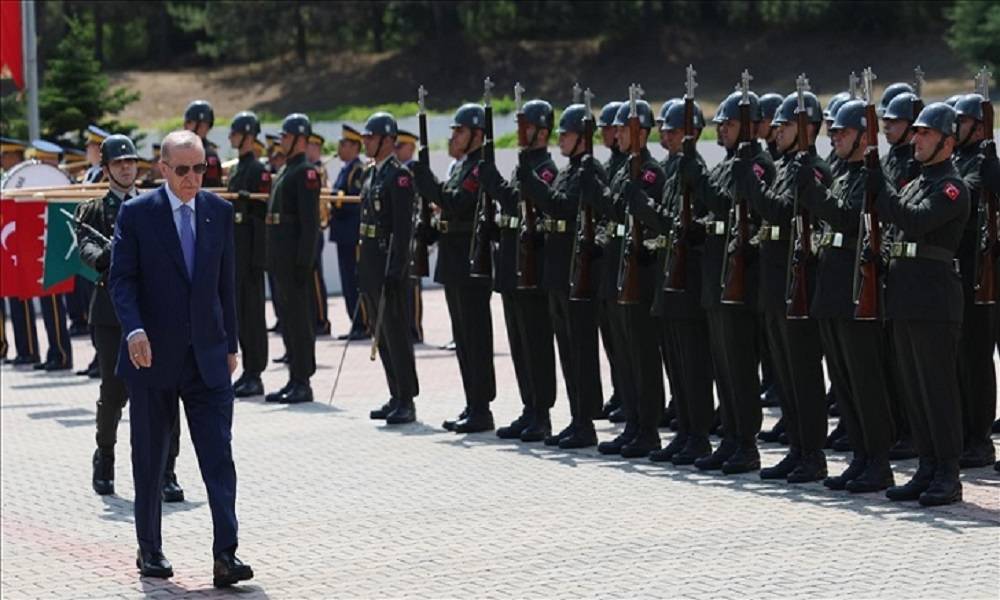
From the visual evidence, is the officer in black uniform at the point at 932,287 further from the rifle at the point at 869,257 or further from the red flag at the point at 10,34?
the red flag at the point at 10,34

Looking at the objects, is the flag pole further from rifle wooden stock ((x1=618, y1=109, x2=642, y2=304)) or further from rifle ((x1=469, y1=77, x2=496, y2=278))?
rifle wooden stock ((x1=618, y1=109, x2=642, y2=304))

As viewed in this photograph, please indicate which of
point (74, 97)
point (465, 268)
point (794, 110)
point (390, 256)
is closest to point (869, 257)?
point (794, 110)

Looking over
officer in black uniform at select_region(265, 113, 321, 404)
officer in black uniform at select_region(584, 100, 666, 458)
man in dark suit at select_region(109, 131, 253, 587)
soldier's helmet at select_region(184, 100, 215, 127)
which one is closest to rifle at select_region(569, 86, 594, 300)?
officer in black uniform at select_region(584, 100, 666, 458)

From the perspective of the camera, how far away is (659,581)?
334 inches

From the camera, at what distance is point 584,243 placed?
1232cm

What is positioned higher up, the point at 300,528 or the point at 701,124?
the point at 701,124

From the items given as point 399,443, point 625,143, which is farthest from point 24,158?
point 625,143

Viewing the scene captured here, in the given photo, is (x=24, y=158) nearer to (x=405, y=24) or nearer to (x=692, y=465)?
(x=692, y=465)

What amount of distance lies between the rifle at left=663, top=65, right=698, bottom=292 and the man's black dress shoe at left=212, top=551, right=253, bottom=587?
356cm

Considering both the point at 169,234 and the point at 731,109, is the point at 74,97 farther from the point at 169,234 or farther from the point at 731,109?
the point at 169,234

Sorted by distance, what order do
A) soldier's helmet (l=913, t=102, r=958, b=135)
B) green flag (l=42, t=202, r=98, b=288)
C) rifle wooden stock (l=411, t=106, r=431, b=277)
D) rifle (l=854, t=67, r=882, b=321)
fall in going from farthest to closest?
green flag (l=42, t=202, r=98, b=288) → rifle wooden stock (l=411, t=106, r=431, b=277) → rifle (l=854, t=67, r=882, b=321) → soldier's helmet (l=913, t=102, r=958, b=135)

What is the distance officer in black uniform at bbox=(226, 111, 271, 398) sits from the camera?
52.9 ft

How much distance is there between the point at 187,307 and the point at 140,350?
324 mm

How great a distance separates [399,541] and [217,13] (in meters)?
41.2
